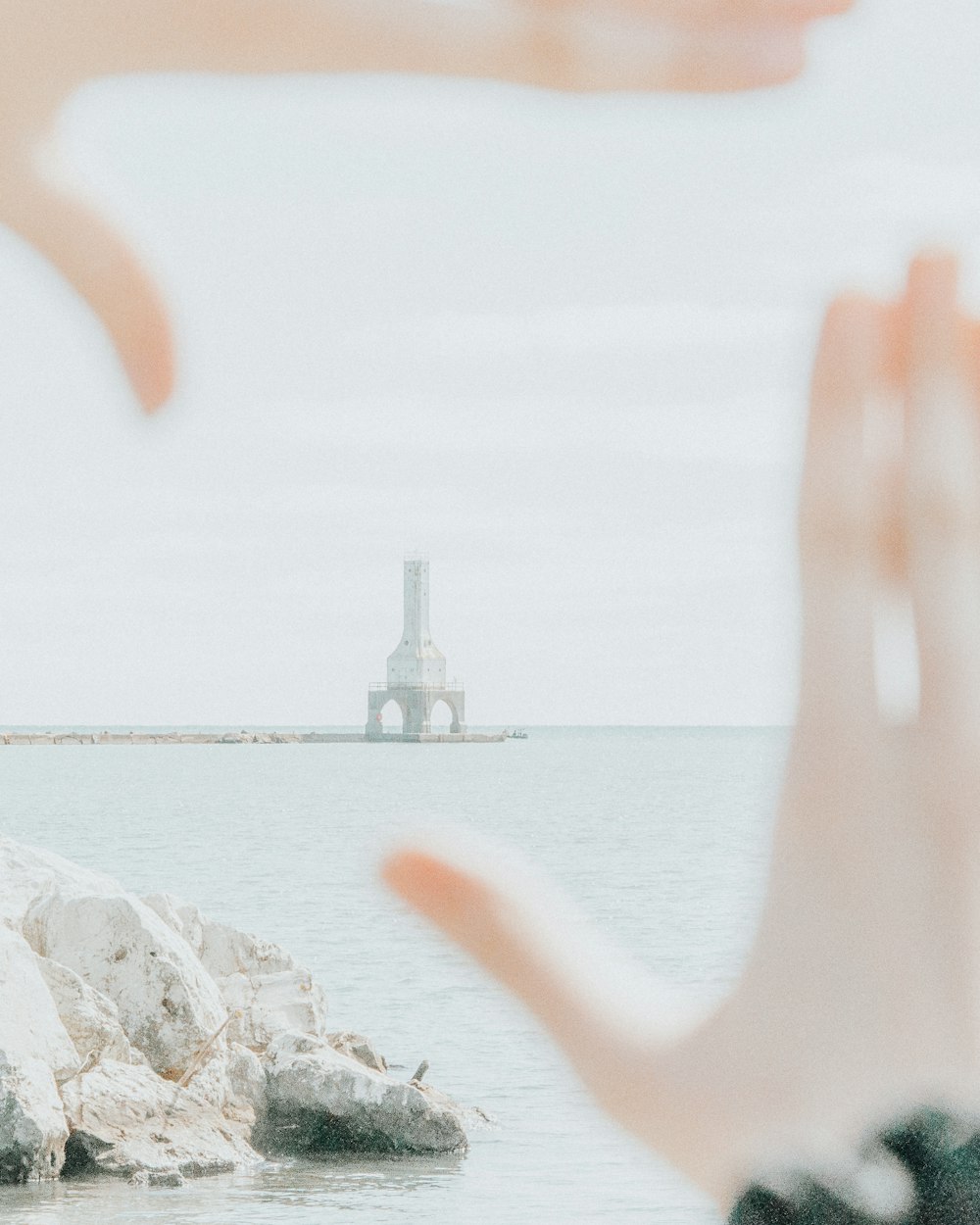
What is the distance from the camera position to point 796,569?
157 centimetres

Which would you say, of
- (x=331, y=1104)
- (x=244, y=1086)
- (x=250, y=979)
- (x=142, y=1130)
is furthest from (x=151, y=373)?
(x=331, y=1104)

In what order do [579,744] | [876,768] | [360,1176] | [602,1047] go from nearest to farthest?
1. [876,768]
2. [602,1047]
3. [360,1176]
4. [579,744]

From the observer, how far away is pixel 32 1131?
493 inches

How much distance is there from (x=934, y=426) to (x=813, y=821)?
0.36m

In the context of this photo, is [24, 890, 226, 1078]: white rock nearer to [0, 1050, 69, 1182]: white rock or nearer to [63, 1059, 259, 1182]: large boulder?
[63, 1059, 259, 1182]: large boulder

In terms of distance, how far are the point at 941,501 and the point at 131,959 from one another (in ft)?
40.1

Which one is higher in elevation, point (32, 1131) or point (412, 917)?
point (412, 917)

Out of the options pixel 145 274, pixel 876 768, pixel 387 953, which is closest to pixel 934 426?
pixel 876 768

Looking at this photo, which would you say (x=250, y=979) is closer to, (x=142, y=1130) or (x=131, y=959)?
(x=142, y=1130)

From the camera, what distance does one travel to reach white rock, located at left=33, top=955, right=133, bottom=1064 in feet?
40.6

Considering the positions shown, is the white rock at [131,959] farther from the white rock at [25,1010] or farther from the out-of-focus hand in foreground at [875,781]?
the out-of-focus hand in foreground at [875,781]

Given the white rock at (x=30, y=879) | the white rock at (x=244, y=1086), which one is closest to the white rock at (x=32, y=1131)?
the white rock at (x=30, y=879)

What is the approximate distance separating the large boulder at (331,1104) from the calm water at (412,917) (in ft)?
0.81

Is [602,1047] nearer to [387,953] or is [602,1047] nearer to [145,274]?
[145,274]
